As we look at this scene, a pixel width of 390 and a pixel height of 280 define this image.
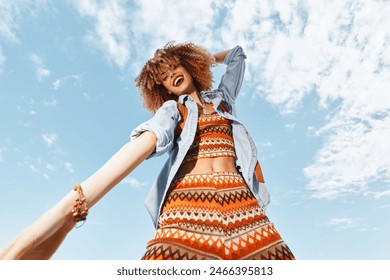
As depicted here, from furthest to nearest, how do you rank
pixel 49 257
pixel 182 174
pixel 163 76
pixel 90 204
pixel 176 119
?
pixel 163 76
pixel 176 119
pixel 182 174
pixel 90 204
pixel 49 257

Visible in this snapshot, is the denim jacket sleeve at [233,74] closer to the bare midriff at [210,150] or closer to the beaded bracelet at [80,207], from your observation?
the bare midriff at [210,150]

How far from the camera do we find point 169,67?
144 inches

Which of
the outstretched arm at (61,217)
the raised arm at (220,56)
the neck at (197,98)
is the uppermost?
the raised arm at (220,56)

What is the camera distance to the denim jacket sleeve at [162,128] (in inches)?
106

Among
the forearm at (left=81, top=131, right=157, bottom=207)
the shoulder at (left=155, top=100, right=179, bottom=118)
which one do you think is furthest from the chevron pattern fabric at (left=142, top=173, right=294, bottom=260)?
the shoulder at (left=155, top=100, right=179, bottom=118)

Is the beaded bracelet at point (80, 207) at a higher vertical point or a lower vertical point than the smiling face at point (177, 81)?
lower

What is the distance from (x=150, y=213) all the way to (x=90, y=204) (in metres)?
0.97

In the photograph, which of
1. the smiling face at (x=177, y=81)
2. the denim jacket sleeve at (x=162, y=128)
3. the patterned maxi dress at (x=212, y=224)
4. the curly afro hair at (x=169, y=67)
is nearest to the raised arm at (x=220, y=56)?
the curly afro hair at (x=169, y=67)

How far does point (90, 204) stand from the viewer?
6.75ft

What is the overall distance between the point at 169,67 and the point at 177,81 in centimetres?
17

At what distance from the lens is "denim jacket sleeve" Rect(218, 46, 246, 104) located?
13.0 ft

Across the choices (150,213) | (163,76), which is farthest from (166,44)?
(150,213)
